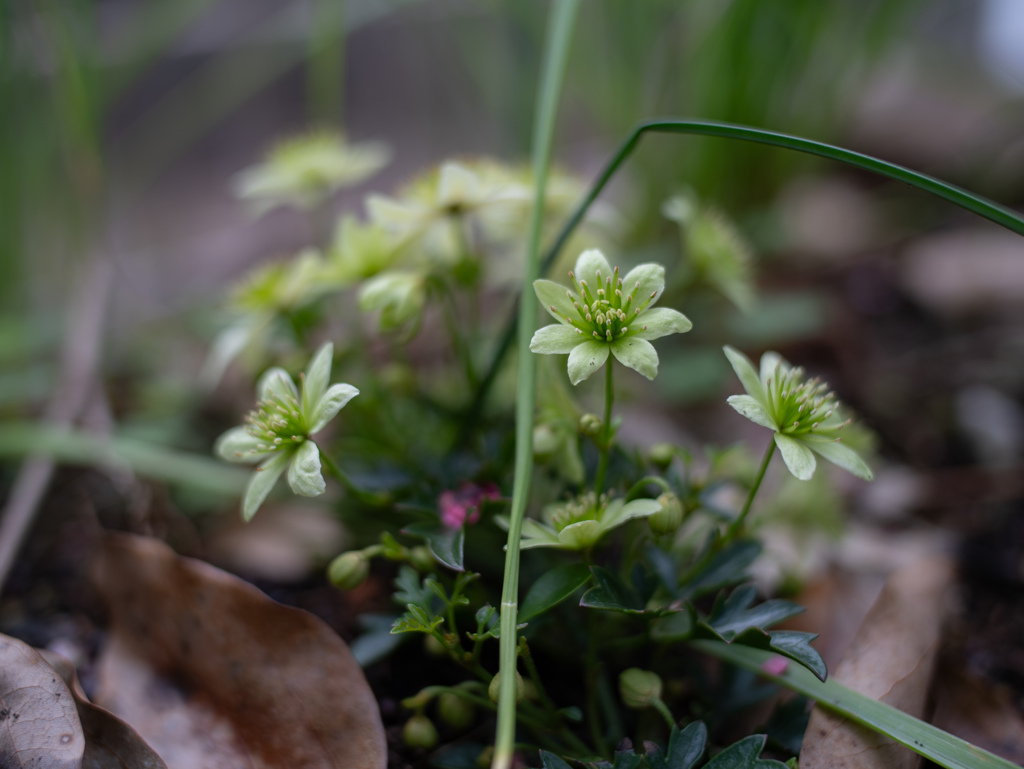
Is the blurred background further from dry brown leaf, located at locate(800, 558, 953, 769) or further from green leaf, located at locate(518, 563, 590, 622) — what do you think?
green leaf, located at locate(518, 563, 590, 622)

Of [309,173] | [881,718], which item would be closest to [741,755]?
[881,718]

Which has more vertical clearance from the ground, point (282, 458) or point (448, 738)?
point (282, 458)

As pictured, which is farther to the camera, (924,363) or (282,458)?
(924,363)

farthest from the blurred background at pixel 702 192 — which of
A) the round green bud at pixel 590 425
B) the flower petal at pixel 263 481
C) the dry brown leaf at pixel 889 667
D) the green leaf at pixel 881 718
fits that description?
the flower petal at pixel 263 481

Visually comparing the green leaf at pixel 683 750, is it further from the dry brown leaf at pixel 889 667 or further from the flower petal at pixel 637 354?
the flower petal at pixel 637 354

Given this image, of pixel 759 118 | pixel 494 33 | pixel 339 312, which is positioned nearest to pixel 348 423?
pixel 339 312

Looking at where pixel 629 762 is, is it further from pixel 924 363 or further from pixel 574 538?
pixel 924 363

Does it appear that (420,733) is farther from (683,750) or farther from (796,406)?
(796,406)
